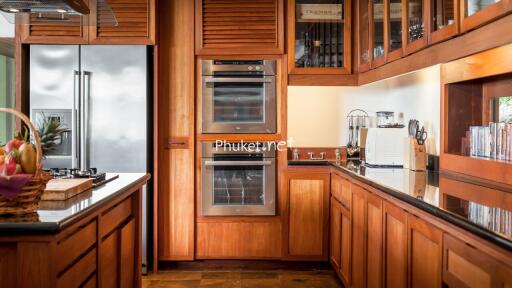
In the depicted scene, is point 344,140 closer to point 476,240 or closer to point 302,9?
point 302,9

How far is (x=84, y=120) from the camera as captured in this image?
370 cm

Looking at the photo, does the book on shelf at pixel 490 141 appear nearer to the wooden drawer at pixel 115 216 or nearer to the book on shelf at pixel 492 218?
the book on shelf at pixel 492 218

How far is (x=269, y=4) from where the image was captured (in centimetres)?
389

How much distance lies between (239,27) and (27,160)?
8.43ft

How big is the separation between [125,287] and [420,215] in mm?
1520

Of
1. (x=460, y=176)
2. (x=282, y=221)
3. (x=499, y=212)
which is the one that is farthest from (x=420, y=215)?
(x=282, y=221)

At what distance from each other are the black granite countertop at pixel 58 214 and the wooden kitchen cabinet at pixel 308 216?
1.93m

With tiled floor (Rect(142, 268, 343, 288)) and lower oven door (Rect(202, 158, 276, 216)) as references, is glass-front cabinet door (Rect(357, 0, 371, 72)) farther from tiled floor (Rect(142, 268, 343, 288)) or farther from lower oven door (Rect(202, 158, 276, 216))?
tiled floor (Rect(142, 268, 343, 288))

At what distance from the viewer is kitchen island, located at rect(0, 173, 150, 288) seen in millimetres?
1412

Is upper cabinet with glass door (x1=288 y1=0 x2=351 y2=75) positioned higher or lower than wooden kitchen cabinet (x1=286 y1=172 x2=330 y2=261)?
higher

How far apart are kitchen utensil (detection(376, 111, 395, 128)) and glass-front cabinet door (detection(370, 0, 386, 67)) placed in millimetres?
410

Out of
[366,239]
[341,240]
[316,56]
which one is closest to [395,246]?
[366,239]

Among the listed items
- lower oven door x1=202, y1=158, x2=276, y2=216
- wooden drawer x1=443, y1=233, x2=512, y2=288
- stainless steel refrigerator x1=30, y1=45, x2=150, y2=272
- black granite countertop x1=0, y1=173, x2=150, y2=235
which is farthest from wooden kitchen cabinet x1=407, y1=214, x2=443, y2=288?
stainless steel refrigerator x1=30, y1=45, x2=150, y2=272

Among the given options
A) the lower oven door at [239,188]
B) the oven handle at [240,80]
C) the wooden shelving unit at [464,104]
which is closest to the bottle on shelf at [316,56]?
the oven handle at [240,80]
